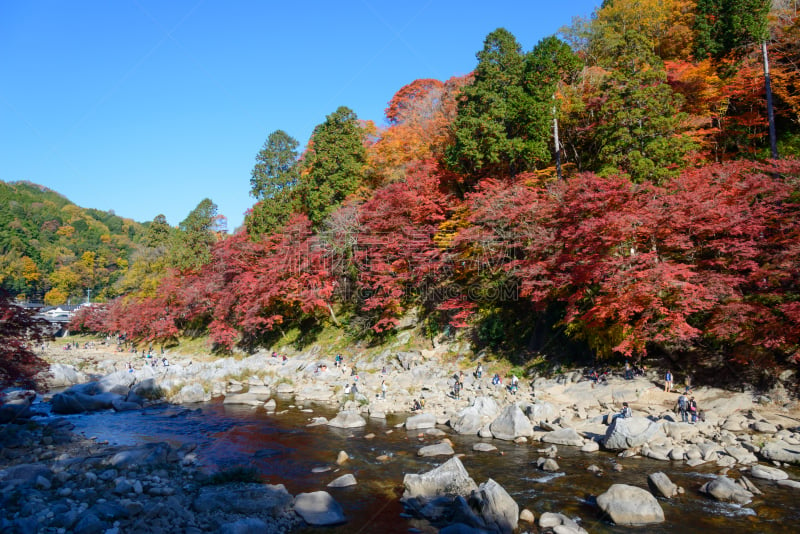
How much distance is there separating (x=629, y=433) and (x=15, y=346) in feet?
68.5

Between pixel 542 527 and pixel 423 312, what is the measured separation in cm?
2055

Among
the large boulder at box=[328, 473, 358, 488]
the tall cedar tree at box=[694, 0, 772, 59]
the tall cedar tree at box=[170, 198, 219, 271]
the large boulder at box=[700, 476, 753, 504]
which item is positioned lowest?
the large boulder at box=[700, 476, 753, 504]

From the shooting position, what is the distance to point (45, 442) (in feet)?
56.3

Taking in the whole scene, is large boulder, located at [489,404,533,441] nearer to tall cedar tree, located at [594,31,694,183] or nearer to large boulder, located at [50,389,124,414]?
tall cedar tree, located at [594,31,694,183]

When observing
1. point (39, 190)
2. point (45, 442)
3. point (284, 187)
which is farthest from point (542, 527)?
point (39, 190)

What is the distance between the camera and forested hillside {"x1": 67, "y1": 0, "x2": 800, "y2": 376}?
17.6m

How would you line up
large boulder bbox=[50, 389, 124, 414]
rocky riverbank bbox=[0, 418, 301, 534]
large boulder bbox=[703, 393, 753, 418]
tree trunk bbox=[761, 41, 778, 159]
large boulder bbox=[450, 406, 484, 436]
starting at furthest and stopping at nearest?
tree trunk bbox=[761, 41, 778, 159], large boulder bbox=[50, 389, 124, 414], large boulder bbox=[450, 406, 484, 436], large boulder bbox=[703, 393, 753, 418], rocky riverbank bbox=[0, 418, 301, 534]

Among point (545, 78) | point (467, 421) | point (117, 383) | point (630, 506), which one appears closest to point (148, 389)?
point (117, 383)

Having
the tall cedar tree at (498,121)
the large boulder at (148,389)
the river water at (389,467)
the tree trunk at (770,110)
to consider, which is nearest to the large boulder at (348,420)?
the river water at (389,467)

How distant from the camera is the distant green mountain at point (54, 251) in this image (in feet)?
289

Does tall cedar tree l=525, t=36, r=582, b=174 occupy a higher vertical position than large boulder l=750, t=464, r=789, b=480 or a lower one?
higher

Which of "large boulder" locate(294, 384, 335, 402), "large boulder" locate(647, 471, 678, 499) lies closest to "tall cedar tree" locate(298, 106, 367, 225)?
"large boulder" locate(294, 384, 335, 402)

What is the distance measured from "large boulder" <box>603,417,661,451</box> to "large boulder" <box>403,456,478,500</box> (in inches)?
231

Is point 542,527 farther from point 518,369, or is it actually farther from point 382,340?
point 382,340
